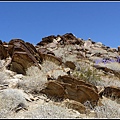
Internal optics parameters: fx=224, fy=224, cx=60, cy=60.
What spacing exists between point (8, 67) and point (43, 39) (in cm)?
1344

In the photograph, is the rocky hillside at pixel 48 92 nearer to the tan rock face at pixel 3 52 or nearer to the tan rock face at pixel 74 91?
the tan rock face at pixel 74 91

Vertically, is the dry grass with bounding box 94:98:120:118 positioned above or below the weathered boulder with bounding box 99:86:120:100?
below

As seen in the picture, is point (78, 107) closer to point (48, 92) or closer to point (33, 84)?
point (48, 92)

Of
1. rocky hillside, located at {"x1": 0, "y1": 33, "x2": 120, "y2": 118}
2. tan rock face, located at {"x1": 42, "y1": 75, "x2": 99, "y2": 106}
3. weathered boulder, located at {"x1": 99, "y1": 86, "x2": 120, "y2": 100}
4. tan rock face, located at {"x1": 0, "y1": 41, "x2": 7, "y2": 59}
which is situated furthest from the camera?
tan rock face, located at {"x1": 0, "y1": 41, "x2": 7, "y2": 59}

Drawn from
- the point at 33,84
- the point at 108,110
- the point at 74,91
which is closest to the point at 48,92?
the point at 33,84

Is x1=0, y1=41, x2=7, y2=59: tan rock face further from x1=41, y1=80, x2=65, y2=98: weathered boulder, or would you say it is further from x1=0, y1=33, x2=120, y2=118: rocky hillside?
x1=41, y1=80, x2=65, y2=98: weathered boulder

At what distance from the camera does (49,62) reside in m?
11.0

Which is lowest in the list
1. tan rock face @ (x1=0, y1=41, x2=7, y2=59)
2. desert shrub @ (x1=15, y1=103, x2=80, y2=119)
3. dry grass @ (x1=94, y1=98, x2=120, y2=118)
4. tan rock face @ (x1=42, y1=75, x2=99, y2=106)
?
desert shrub @ (x1=15, y1=103, x2=80, y2=119)

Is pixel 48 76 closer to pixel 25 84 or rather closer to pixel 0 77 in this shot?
pixel 25 84

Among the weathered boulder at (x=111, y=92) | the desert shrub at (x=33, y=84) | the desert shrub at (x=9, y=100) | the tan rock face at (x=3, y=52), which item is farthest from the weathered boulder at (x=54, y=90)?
the tan rock face at (x=3, y=52)

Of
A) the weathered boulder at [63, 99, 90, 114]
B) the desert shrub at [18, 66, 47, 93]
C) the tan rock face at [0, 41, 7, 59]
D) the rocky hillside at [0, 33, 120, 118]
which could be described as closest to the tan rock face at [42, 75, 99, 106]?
the rocky hillside at [0, 33, 120, 118]

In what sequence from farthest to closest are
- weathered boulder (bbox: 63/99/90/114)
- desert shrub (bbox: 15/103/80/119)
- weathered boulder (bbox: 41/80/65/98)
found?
weathered boulder (bbox: 41/80/65/98), weathered boulder (bbox: 63/99/90/114), desert shrub (bbox: 15/103/80/119)

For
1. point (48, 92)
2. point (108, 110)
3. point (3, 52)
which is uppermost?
point (3, 52)

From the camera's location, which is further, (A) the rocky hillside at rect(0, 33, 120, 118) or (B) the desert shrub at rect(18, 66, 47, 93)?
(B) the desert shrub at rect(18, 66, 47, 93)
